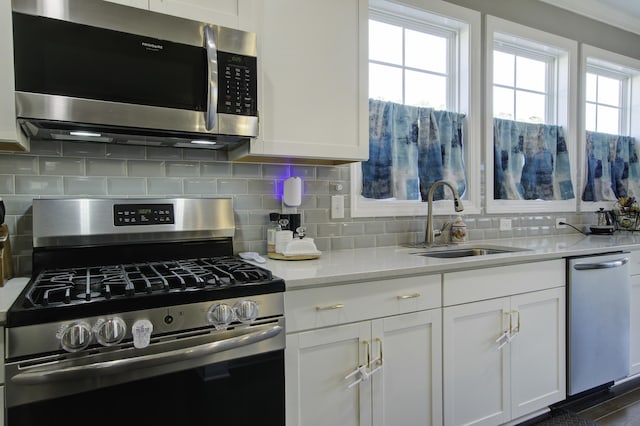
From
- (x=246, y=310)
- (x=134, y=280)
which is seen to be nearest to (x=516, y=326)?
(x=246, y=310)

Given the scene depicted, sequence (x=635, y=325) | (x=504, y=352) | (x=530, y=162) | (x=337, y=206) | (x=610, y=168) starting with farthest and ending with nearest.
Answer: (x=610, y=168), (x=530, y=162), (x=635, y=325), (x=337, y=206), (x=504, y=352)

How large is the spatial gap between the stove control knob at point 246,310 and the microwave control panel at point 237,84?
2.38 ft

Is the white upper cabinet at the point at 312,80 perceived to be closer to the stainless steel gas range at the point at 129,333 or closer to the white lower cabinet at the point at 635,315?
the stainless steel gas range at the point at 129,333

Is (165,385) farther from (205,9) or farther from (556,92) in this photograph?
(556,92)

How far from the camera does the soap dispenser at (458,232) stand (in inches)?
97.7

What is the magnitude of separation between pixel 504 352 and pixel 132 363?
5.37 ft

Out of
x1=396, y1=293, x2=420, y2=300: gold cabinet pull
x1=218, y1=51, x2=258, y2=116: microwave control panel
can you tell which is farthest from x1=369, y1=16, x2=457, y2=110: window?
x1=396, y1=293, x2=420, y2=300: gold cabinet pull

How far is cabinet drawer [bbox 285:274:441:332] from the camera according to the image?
1.42 metres

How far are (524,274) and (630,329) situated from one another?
3.51 ft

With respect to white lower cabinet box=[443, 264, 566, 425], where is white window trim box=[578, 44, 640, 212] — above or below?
above

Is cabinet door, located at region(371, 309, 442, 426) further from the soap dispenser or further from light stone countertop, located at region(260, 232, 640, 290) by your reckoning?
the soap dispenser

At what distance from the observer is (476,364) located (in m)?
1.84

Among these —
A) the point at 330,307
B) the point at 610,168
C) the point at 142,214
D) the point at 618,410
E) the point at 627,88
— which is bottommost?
the point at 618,410

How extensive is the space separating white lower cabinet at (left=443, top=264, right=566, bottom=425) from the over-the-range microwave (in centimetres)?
118
